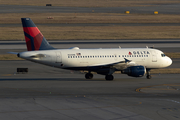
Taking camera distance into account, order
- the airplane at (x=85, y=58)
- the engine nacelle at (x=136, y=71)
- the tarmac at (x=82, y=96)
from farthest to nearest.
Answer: the airplane at (x=85, y=58), the engine nacelle at (x=136, y=71), the tarmac at (x=82, y=96)

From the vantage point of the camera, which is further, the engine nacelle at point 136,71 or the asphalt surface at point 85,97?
the engine nacelle at point 136,71

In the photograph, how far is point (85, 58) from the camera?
146 ft

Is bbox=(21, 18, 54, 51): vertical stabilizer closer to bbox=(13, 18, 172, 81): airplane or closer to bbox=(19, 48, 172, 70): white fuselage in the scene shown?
bbox=(13, 18, 172, 81): airplane

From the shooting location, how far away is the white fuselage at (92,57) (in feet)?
142

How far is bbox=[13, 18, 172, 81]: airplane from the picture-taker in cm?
4312

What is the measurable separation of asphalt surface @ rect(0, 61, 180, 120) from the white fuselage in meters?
2.26

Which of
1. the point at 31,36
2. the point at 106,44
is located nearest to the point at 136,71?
the point at 31,36

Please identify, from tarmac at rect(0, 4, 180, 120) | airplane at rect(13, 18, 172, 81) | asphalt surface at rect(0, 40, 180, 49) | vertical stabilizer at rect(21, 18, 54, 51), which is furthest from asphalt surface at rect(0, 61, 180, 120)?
asphalt surface at rect(0, 40, 180, 49)

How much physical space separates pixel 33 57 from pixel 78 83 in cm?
684

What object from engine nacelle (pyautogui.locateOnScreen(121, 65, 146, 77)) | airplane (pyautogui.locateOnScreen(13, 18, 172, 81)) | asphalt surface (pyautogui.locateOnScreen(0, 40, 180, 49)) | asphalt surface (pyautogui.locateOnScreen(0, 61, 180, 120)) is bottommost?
asphalt surface (pyautogui.locateOnScreen(0, 61, 180, 120))

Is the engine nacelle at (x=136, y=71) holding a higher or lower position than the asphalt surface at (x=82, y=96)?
higher

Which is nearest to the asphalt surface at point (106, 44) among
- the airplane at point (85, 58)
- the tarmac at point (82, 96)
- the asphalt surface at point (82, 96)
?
the tarmac at point (82, 96)

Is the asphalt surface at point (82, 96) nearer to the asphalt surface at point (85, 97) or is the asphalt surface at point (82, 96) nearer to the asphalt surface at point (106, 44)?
the asphalt surface at point (85, 97)

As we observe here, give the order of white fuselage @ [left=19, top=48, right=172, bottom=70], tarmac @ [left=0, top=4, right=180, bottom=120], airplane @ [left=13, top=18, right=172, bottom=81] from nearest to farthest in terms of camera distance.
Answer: tarmac @ [left=0, top=4, right=180, bottom=120] < airplane @ [left=13, top=18, right=172, bottom=81] < white fuselage @ [left=19, top=48, right=172, bottom=70]
